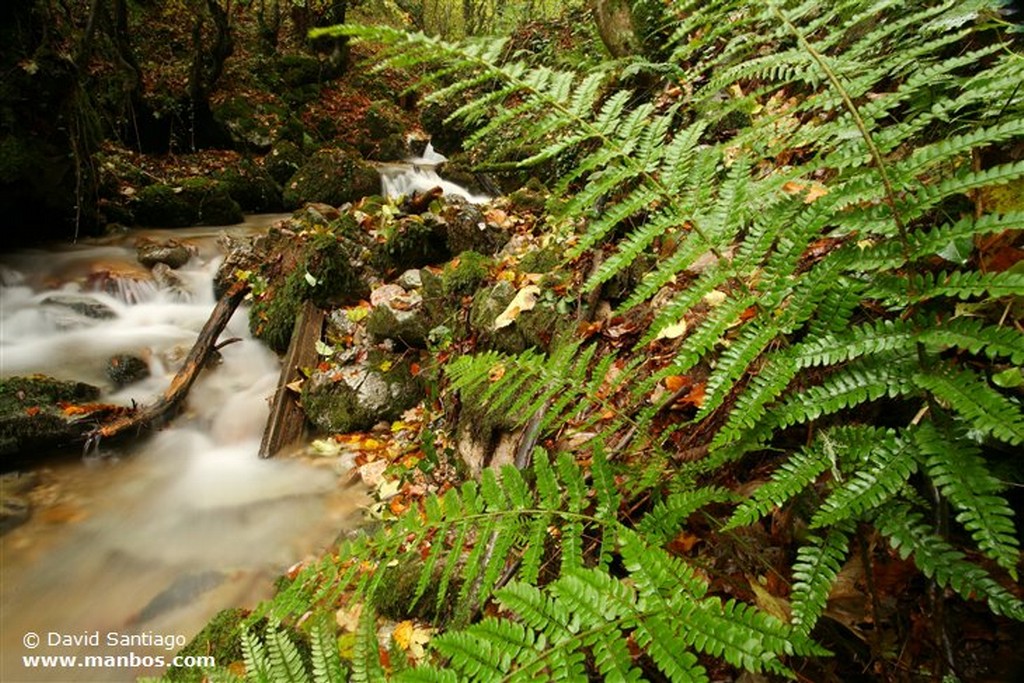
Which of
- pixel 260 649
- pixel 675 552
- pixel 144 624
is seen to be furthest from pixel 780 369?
pixel 144 624

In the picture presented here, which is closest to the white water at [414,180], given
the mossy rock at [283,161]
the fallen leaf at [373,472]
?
the mossy rock at [283,161]

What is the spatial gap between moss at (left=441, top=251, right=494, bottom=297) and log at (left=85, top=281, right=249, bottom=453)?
281 centimetres

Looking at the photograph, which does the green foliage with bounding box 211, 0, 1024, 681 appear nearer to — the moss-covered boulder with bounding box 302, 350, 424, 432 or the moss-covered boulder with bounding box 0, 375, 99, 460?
the moss-covered boulder with bounding box 302, 350, 424, 432

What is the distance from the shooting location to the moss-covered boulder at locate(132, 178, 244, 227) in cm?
965

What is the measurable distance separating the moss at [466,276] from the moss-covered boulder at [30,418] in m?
3.60

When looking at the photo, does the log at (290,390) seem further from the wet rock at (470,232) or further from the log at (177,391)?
the wet rock at (470,232)

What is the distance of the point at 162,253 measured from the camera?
8086 mm

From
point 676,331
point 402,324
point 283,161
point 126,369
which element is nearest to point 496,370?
point 676,331

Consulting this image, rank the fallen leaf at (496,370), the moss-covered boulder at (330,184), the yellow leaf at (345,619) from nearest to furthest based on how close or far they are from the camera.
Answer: the fallen leaf at (496,370), the yellow leaf at (345,619), the moss-covered boulder at (330,184)

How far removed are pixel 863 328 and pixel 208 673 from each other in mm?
1841

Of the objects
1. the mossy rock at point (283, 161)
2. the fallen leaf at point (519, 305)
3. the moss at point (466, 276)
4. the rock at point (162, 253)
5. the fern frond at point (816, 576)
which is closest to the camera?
the fern frond at point (816, 576)

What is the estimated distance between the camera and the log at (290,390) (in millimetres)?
5020

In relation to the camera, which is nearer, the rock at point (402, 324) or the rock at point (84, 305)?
the rock at point (402, 324)

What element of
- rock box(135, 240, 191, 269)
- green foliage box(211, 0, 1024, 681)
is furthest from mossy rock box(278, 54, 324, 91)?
green foliage box(211, 0, 1024, 681)
